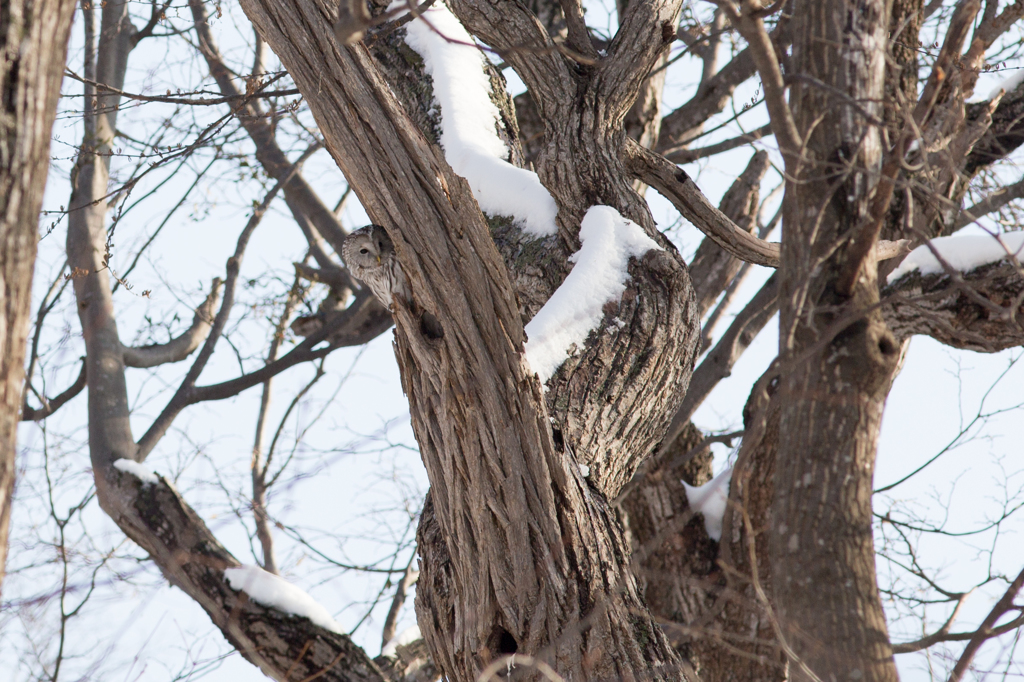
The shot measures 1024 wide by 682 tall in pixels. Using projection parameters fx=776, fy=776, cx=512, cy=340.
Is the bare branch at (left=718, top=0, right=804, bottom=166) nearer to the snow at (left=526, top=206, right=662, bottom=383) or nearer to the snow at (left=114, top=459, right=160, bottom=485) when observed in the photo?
the snow at (left=526, top=206, right=662, bottom=383)

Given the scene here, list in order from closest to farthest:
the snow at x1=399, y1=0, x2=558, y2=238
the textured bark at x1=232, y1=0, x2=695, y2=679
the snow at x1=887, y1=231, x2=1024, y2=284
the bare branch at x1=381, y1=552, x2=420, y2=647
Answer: the textured bark at x1=232, y1=0, x2=695, y2=679, the snow at x1=887, y1=231, x2=1024, y2=284, the snow at x1=399, y1=0, x2=558, y2=238, the bare branch at x1=381, y1=552, x2=420, y2=647

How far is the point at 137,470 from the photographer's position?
3.92 m

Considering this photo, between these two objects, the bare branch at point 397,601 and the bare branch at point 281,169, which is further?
the bare branch at point 397,601

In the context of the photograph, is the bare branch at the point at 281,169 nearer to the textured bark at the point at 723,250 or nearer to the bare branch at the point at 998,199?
the textured bark at the point at 723,250

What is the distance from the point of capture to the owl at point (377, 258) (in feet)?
7.27

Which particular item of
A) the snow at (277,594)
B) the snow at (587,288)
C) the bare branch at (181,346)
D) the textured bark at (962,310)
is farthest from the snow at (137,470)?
the textured bark at (962,310)

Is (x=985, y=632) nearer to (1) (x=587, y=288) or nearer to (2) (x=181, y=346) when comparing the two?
(1) (x=587, y=288)

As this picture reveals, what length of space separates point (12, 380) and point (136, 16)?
16.1 feet

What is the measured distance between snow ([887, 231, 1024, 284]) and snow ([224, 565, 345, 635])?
9.35 feet

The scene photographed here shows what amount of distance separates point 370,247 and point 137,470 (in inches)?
95.4

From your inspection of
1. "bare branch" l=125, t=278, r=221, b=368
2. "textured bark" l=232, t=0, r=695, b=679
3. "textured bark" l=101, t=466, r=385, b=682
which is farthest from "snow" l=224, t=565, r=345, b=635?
"bare branch" l=125, t=278, r=221, b=368

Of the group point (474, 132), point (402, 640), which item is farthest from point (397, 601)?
point (474, 132)

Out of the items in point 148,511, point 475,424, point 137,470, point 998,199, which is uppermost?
point 998,199

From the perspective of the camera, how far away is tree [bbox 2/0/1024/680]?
200 cm
